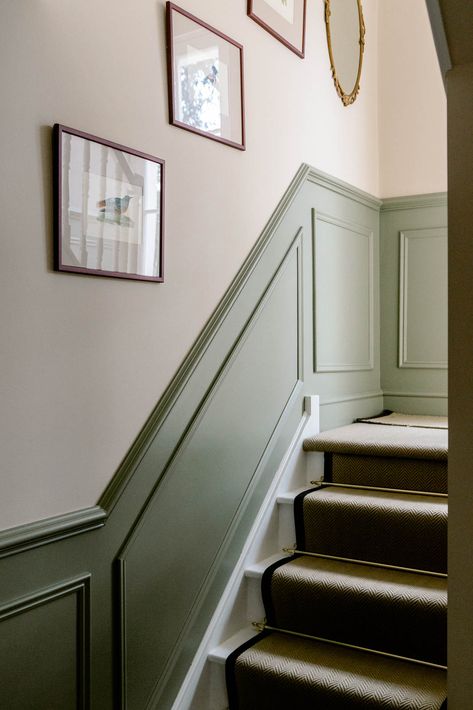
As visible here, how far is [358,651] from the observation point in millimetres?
2062

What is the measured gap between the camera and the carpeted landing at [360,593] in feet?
6.20

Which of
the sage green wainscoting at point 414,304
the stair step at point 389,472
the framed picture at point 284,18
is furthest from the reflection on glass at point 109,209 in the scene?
the sage green wainscoting at point 414,304

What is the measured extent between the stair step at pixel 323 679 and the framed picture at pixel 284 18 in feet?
7.13

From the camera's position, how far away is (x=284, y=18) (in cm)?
269

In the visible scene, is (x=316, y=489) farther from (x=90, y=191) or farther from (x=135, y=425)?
(x=90, y=191)

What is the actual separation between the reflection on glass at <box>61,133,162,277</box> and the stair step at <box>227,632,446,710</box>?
120cm

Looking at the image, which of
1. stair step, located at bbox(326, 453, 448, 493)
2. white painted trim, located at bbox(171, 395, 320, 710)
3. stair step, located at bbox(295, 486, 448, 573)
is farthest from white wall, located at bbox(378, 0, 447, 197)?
stair step, located at bbox(295, 486, 448, 573)

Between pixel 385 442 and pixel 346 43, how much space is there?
6.39ft

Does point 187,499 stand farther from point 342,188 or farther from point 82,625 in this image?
point 342,188

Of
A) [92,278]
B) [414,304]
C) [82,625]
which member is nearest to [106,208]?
[92,278]

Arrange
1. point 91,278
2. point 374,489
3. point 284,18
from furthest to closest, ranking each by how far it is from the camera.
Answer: point 284,18 < point 374,489 < point 91,278

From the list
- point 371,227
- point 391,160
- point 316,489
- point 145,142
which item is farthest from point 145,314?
point 391,160

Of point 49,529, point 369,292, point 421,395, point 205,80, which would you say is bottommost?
point 49,529

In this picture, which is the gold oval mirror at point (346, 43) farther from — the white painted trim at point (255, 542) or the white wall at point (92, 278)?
the white painted trim at point (255, 542)
